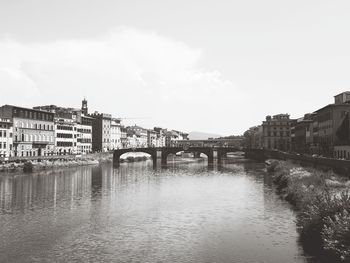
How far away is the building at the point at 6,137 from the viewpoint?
10069cm

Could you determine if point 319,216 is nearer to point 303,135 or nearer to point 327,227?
point 327,227

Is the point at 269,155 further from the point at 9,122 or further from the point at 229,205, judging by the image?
the point at 229,205

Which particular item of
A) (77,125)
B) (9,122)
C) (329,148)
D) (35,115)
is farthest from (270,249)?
(77,125)

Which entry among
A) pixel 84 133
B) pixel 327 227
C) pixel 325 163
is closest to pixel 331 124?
pixel 325 163

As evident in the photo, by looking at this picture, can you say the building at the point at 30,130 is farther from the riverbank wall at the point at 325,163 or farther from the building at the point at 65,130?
the riverbank wall at the point at 325,163

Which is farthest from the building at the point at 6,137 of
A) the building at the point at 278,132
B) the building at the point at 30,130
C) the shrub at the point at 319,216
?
the building at the point at 278,132

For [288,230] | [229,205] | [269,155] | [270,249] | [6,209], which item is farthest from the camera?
[269,155]

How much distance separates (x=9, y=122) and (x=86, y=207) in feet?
220

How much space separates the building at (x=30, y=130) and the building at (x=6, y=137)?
6.10 ft

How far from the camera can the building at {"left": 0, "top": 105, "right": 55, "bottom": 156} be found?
107562 mm

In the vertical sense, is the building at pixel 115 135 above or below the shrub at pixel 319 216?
above

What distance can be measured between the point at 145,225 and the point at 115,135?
150 meters

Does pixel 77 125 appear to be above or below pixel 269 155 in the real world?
above

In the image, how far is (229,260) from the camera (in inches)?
1073
